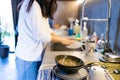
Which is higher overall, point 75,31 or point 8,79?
Result: point 75,31

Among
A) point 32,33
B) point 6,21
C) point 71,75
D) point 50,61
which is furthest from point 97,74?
point 6,21

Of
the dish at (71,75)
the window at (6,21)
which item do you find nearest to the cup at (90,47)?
the dish at (71,75)

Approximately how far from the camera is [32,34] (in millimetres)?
1355

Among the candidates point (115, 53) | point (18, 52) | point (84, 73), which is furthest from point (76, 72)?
point (18, 52)

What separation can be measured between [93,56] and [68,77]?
47cm

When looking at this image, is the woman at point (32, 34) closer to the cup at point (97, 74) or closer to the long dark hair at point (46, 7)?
the long dark hair at point (46, 7)

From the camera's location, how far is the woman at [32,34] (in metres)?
1.29

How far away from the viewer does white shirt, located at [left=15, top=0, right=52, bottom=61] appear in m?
1.28

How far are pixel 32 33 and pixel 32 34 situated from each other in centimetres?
1

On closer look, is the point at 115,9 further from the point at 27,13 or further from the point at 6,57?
the point at 6,57

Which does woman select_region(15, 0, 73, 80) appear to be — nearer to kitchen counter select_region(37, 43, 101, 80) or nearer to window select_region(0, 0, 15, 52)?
kitchen counter select_region(37, 43, 101, 80)

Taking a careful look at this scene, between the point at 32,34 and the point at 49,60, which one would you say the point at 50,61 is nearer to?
the point at 49,60

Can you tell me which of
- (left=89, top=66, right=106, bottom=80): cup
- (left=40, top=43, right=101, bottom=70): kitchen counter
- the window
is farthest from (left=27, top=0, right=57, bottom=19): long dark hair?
the window

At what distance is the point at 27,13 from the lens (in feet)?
4.24
